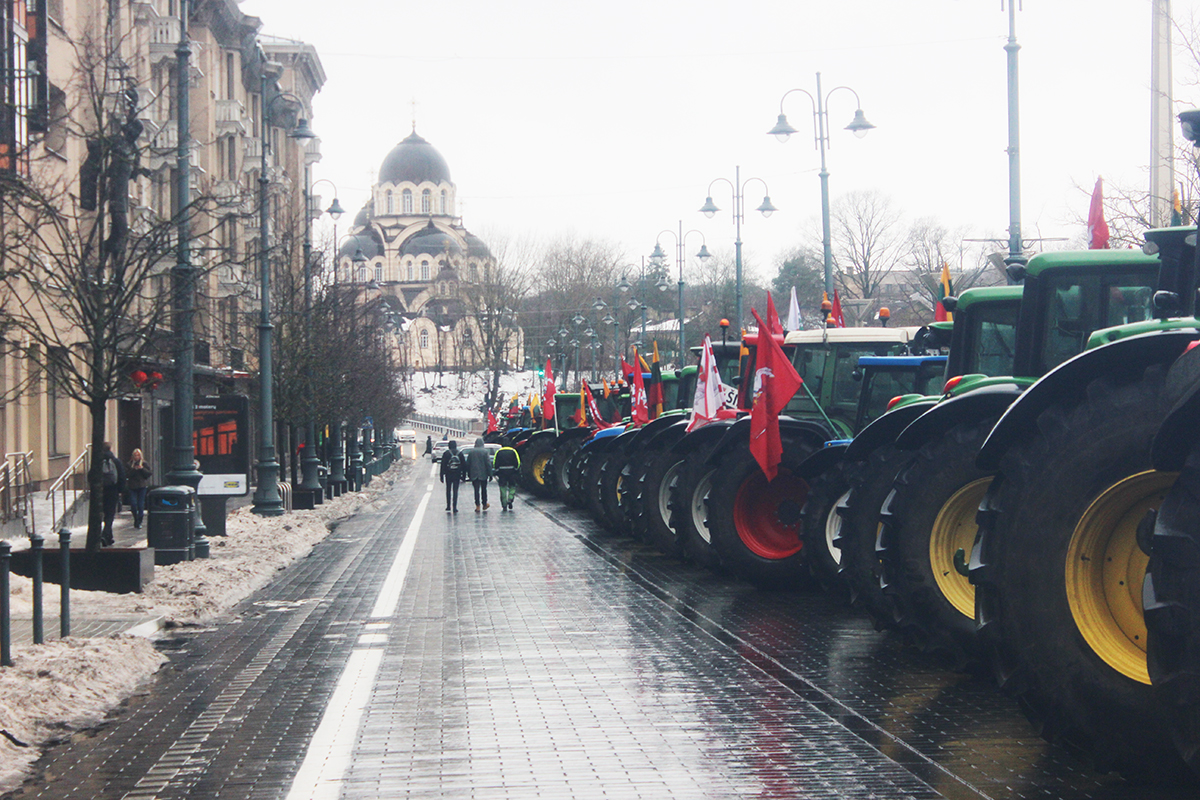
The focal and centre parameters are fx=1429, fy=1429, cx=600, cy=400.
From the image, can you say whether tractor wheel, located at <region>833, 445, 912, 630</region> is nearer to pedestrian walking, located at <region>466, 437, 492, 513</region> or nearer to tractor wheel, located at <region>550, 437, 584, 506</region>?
pedestrian walking, located at <region>466, 437, 492, 513</region>

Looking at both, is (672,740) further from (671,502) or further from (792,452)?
(671,502)

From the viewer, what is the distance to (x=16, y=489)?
23.6m

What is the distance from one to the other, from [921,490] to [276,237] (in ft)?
106

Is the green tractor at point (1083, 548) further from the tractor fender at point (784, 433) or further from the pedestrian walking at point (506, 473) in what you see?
the pedestrian walking at point (506, 473)

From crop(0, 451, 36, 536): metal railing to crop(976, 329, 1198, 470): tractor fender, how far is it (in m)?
18.7

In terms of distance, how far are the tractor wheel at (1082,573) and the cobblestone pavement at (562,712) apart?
0.34 metres

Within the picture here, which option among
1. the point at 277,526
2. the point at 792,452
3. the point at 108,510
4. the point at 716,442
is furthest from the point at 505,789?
the point at 277,526

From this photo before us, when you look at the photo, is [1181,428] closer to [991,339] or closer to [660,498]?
[991,339]

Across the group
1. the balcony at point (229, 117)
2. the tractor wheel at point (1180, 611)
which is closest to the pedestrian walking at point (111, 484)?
the tractor wheel at point (1180, 611)

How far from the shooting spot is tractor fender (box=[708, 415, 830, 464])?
13477 millimetres

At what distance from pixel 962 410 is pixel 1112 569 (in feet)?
8.93

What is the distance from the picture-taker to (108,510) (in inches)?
785

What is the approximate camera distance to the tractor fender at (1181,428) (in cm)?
487

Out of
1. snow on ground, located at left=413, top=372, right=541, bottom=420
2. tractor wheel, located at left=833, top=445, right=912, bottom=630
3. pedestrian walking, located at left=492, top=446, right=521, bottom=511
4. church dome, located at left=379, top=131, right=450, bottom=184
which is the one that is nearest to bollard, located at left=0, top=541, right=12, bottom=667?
tractor wheel, located at left=833, top=445, right=912, bottom=630
